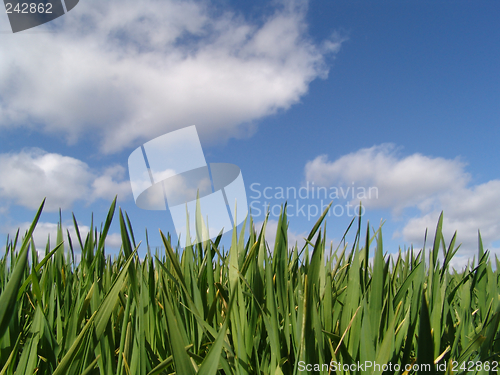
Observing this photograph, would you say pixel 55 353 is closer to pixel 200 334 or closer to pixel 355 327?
pixel 200 334

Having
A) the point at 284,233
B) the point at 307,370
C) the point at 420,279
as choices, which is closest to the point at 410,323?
the point at 420,279

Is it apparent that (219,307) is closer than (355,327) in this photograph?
No

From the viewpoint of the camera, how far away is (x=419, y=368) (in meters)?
0.55

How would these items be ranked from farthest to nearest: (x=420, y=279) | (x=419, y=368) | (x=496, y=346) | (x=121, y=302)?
(x=121, y=302), (x=496, y=346), (x=420, y=279), (x=419, y=368)

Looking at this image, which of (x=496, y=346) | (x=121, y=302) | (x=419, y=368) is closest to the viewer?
(x=419, y=368)

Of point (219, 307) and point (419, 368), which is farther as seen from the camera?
point (219, 307)

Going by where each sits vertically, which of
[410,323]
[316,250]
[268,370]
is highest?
[316,250]

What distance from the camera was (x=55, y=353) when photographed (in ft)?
2.30

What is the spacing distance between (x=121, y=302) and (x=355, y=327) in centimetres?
65

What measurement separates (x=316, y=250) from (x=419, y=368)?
330 millimetres

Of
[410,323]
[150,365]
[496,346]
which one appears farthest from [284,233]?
[496,346]

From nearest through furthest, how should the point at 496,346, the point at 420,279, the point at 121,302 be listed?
the point at 420,279, the point at 496,346, the point at 121,302

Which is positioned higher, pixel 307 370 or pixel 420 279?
pixel 420 279

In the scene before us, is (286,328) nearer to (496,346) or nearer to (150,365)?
(150,365)
